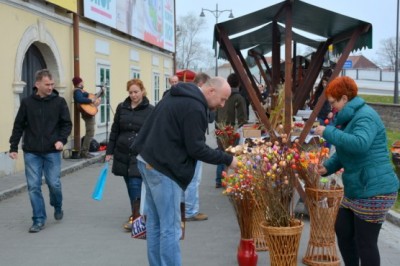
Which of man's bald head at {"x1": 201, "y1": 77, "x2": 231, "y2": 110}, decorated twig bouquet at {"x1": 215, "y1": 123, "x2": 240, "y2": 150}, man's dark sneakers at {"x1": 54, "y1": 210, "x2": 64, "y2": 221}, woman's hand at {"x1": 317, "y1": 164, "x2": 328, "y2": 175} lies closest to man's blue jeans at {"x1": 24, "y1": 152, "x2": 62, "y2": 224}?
man's dark sneakers at {"x1": 54, "y1": 210, "x2": 64, "y2": 221}

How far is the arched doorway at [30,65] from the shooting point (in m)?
12.0

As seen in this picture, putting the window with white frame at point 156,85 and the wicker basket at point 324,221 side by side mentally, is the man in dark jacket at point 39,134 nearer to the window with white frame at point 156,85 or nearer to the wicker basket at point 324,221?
the wicker basket at point 324,221

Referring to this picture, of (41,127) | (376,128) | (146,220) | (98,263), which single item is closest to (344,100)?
(376,128)

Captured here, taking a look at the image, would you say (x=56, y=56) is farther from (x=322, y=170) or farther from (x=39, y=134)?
(x=322, y=170)

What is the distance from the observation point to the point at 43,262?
5715mm

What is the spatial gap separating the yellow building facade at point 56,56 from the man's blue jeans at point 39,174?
A: 357 cm

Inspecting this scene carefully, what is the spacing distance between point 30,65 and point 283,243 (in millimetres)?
8901

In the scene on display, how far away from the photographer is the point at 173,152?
434cm

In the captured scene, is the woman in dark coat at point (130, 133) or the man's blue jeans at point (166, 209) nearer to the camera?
the man's blue jeans at point (166, 209)

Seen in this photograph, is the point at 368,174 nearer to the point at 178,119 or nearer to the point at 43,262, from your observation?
the point at 178,119

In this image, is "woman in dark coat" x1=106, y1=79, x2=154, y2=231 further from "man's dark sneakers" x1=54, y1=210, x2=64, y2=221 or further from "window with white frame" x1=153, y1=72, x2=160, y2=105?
"window with white frame" x1=153, y1=72, x2=160, y2=105

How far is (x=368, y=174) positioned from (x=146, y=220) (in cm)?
171

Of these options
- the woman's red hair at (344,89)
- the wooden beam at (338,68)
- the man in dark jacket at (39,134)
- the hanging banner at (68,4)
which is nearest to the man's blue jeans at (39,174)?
the man in dark jacket at (39,134)

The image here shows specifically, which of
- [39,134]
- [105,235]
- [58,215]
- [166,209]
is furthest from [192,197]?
[166,209]
